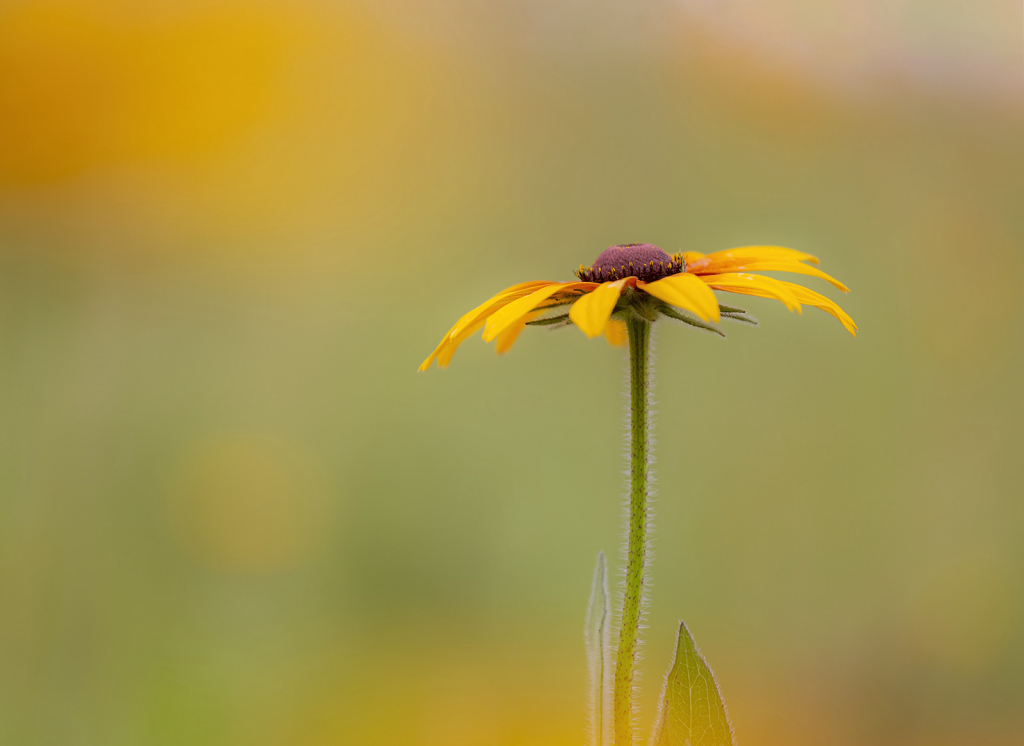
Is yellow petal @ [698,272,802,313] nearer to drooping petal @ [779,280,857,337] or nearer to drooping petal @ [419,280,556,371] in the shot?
drooping petal @ [779,280,857,337]

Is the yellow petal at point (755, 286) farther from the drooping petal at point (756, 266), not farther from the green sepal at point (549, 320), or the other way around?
the green sepal at point (549, 320)

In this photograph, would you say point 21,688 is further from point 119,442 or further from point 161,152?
point 161,152


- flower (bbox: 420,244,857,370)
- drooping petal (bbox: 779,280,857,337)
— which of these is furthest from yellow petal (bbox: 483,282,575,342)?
drooping petal (bbox: 779,280,857,337)

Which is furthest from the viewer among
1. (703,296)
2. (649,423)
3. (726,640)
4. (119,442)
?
(119,442)

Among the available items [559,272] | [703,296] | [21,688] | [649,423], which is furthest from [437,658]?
[703,296]

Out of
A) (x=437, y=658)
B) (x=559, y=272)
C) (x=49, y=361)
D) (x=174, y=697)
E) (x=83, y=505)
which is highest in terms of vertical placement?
(x=559, y=272)

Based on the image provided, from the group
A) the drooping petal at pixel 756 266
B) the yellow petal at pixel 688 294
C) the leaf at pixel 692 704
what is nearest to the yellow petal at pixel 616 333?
the drooping petal at pixel 756 266

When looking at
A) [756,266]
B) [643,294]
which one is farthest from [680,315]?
[756,266]
